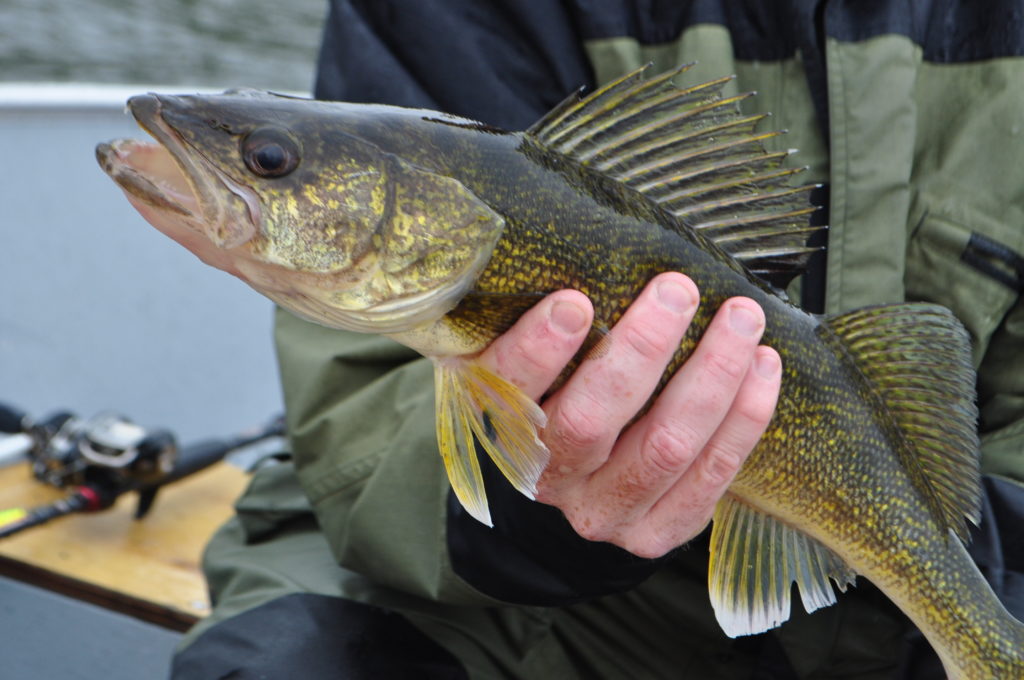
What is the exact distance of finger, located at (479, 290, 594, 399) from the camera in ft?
4.27

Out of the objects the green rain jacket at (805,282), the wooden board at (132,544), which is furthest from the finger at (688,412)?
the wooden board at (132,544)

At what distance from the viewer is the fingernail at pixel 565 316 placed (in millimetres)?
1299

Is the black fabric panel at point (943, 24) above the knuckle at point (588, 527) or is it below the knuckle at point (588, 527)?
above

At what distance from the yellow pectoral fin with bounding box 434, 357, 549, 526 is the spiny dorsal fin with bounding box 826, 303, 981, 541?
56 centimetres

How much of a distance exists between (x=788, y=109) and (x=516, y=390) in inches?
39.4

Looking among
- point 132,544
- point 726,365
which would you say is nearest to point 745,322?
point 726,365

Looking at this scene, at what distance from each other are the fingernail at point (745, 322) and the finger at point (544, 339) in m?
0.21

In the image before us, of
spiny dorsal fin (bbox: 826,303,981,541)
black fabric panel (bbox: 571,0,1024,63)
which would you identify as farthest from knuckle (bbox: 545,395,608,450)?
black fabric panel (bbox: 571,0,1024,63)

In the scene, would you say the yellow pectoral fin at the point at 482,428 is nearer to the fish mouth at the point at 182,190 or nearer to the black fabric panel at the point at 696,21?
the fish mouth at the point at 182,190

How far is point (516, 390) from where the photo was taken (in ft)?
4.39

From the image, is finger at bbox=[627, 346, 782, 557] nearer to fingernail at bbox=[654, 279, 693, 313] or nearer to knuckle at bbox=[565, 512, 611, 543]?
knuckle at bbox=[565, 512, 611, 543]

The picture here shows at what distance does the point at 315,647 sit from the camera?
5.76 feet

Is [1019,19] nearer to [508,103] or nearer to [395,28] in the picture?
[508,103]

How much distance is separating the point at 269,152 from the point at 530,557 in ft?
2.65
